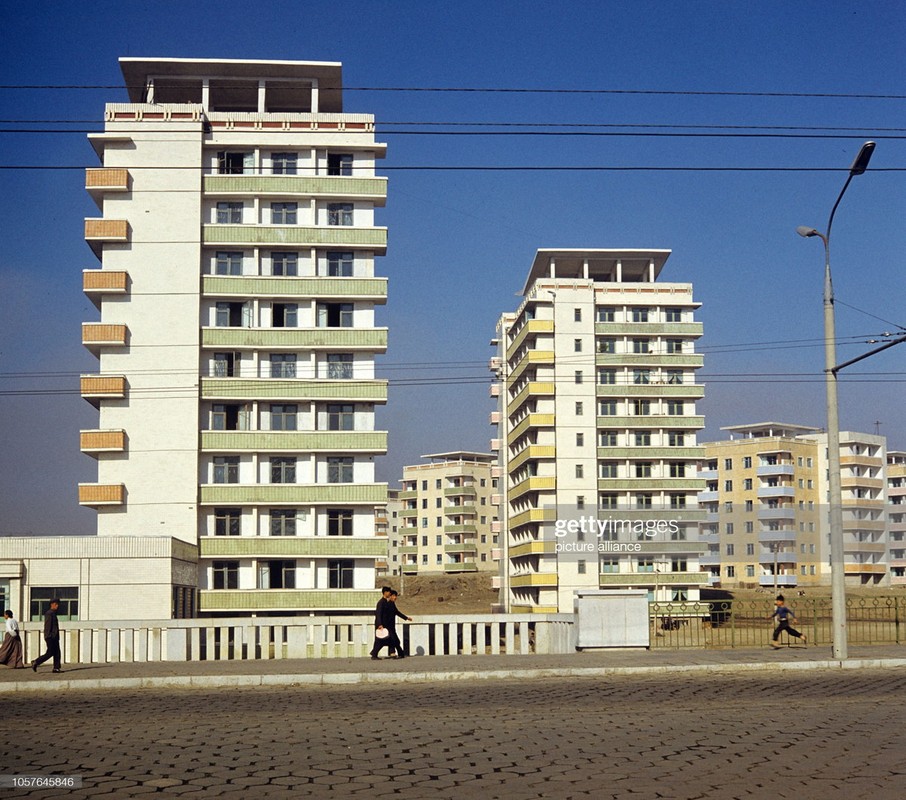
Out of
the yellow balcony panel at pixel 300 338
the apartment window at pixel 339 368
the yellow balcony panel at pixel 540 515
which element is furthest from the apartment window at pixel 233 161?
the yellow balcony panel at pixel 540 515

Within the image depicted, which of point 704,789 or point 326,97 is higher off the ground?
point 326,97

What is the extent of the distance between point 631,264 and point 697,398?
13722mm

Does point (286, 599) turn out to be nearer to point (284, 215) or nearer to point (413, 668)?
point (284, 215)

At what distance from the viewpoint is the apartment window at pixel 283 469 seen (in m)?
62.4

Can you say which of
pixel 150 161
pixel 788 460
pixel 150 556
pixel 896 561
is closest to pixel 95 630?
pixel 150 556

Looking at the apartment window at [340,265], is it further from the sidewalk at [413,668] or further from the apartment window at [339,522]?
the sidewalk at [413,668]

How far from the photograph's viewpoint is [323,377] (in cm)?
6331

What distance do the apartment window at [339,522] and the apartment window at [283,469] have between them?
288 centimetres

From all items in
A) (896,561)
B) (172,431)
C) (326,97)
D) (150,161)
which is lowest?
(896,561)

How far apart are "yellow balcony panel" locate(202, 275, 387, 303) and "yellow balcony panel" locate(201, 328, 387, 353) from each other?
1.92m

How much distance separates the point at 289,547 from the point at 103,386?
13.4 meters

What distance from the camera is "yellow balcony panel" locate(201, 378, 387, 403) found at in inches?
2442

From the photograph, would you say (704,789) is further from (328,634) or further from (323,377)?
(323,377)

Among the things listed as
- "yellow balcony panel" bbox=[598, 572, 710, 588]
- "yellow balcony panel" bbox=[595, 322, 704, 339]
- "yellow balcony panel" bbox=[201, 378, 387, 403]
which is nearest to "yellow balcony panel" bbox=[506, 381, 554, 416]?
"yellow balcony panel" bbox=[595, 322, 704, 339]
